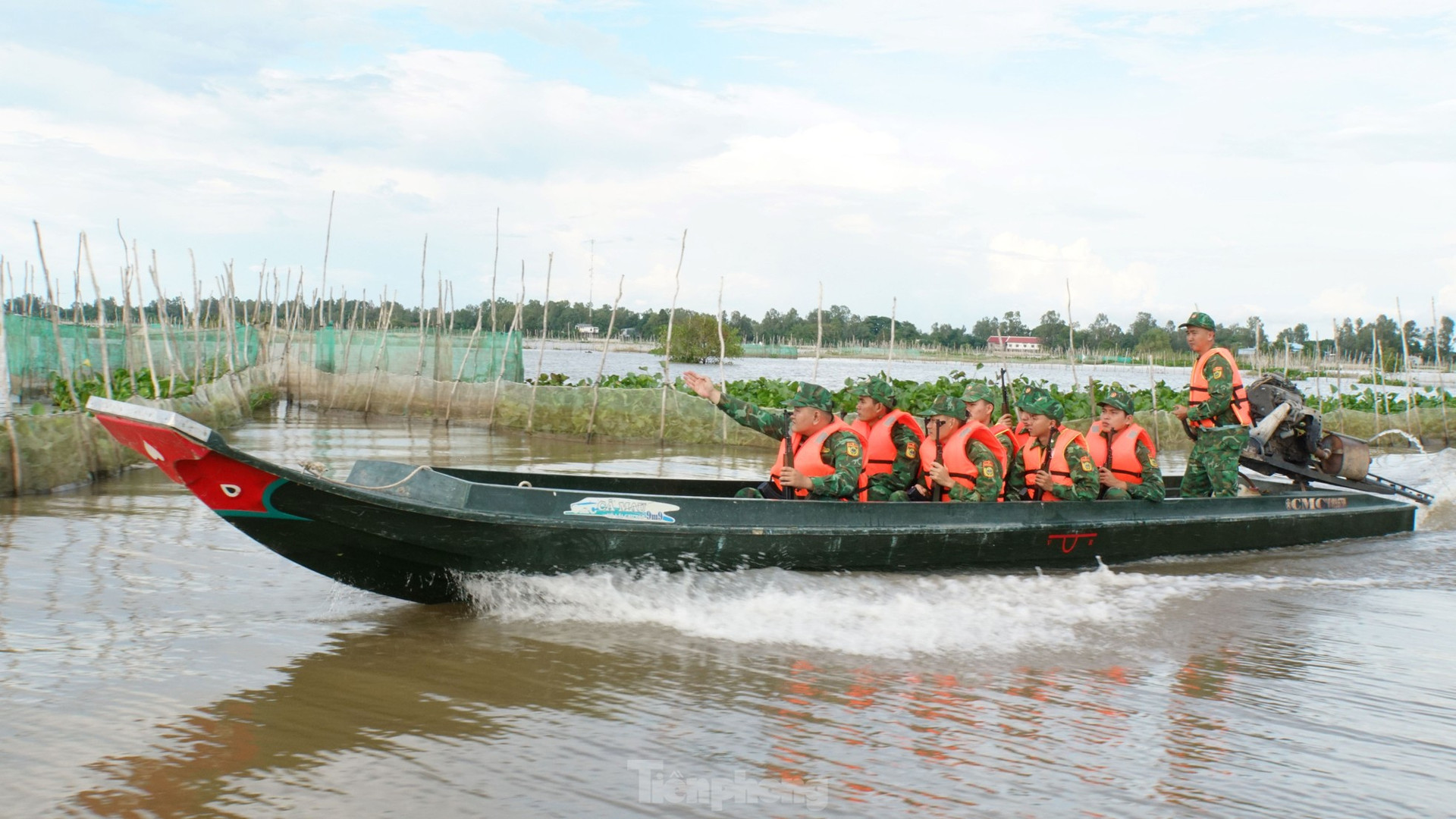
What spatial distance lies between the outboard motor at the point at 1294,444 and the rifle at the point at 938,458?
11.5ft

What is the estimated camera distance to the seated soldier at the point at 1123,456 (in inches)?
343

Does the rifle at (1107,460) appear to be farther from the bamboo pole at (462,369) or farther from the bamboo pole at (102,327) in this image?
the bamboo pole at (462,369)

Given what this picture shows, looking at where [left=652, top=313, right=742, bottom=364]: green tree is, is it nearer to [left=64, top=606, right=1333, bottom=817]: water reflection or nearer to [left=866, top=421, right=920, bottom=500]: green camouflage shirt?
[left=866, top=421, right=920, bottom=500]: green camouflage shirt

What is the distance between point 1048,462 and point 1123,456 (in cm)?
82

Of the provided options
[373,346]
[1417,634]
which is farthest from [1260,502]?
[373,346]

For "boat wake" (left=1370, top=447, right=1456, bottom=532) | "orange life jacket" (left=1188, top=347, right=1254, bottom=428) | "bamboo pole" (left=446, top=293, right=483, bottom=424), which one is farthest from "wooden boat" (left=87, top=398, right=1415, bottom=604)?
"bamboo pole" (left=446, top=293, right=483, bottom=424)

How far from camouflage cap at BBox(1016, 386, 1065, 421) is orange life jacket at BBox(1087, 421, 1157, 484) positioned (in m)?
0.55

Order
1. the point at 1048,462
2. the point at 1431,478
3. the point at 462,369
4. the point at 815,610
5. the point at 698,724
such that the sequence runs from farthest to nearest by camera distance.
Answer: the point at 462,369 → the point at 1431,478 → the point at 1048,462 → the point at 815,610 → the point at 698,724

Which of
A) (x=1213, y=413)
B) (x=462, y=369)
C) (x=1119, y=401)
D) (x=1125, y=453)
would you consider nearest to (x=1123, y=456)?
(x=1125, y=453)

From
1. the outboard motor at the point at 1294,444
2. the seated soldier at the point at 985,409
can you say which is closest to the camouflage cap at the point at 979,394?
the seated soldier at the point at 985,409

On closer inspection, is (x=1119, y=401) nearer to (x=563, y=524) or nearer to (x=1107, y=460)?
(x=1107, y=460)

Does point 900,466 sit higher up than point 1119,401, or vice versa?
point 1119,401

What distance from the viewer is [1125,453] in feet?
29.0

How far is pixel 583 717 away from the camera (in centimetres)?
484
